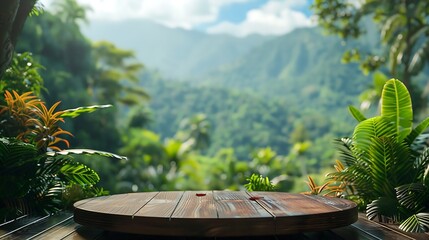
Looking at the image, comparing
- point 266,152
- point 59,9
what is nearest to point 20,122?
point 59,9

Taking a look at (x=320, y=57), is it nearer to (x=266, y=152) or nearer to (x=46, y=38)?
(x=266, y=152)

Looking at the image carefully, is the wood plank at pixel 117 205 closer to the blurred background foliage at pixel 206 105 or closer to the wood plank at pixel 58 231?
the wood plank at pixel 58 231

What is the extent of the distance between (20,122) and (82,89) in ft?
63.5

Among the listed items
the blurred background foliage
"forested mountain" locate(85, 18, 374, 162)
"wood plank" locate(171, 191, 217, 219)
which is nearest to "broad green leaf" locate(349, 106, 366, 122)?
"wood plank" locate(171, 191, 217, 219)

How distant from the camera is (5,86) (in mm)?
4719

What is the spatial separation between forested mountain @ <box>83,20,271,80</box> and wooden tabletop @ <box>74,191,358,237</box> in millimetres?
117532

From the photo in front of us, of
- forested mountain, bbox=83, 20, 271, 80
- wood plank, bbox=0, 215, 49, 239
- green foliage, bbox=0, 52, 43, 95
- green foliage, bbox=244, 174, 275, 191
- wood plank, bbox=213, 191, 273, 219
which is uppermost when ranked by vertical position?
forested mountain, bbox=83, 20, 271, 80

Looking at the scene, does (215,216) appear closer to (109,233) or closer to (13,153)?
(109,233)

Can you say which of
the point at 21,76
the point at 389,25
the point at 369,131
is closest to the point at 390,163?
the point at 369,131

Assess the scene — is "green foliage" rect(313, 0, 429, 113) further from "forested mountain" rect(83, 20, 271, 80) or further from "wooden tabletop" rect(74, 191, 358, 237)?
"forested mountain" rect(83, 20, 271, 80)

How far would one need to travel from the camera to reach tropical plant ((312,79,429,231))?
366 centimetres

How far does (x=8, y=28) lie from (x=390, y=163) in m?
3.24

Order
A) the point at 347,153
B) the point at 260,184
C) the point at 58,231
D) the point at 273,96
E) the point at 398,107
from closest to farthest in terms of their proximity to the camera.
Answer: the point at 58,231, the point at 398,107, the point at 347,153, the point at 260,184, the point at 273,96

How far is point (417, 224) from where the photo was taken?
312cm
